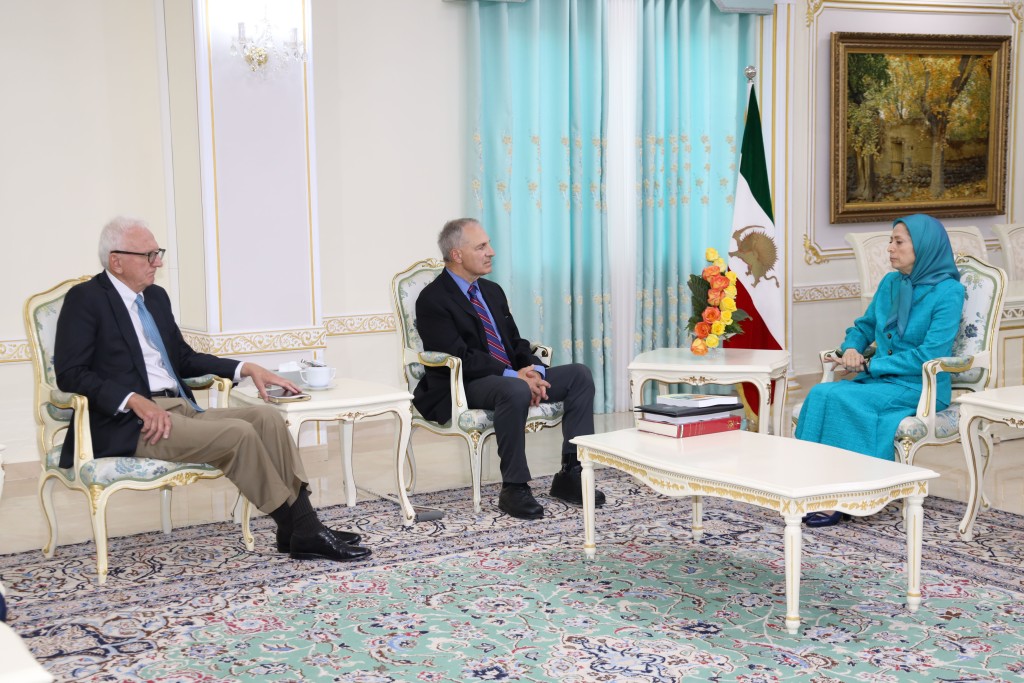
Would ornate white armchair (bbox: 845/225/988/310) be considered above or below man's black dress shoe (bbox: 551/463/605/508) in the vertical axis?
above

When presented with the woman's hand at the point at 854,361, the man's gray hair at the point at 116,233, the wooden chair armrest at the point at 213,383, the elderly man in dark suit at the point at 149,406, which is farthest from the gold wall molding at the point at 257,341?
the woman's hand at the point at 854,361

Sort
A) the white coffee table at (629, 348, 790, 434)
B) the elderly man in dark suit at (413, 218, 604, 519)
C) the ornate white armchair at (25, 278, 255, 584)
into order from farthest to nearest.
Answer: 1. the white coffee table at (629, 348, 790, 434)
2. the elderly man in dark suit at (413, 218, 604, 519)
3. the ornate white armchair at (25, 278, 255, 584)

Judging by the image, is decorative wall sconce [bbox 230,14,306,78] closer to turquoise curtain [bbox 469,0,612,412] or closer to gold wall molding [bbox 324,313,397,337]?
turquoise curtain [bbox 469,0,612,412]

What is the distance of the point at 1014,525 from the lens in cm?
464

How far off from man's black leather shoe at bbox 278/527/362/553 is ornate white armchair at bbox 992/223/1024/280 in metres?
5.38

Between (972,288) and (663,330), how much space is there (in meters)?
2.90

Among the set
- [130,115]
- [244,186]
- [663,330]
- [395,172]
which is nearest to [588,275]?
[663,330]

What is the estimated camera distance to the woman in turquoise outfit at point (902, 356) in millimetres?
4891

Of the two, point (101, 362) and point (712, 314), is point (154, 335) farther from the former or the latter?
point (712, 314)

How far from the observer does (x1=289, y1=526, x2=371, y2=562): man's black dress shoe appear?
4.28m

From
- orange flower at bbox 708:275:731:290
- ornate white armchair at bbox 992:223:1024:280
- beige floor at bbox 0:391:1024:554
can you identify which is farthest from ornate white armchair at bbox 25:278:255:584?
ornate white armchair at bbox 992:223:1024:280

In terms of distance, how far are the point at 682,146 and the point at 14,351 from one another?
14.6 ft

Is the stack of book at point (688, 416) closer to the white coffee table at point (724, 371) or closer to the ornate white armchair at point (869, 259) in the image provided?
the white coffee table at point (724, 371)

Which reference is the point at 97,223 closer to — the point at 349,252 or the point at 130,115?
the point at 130,115
